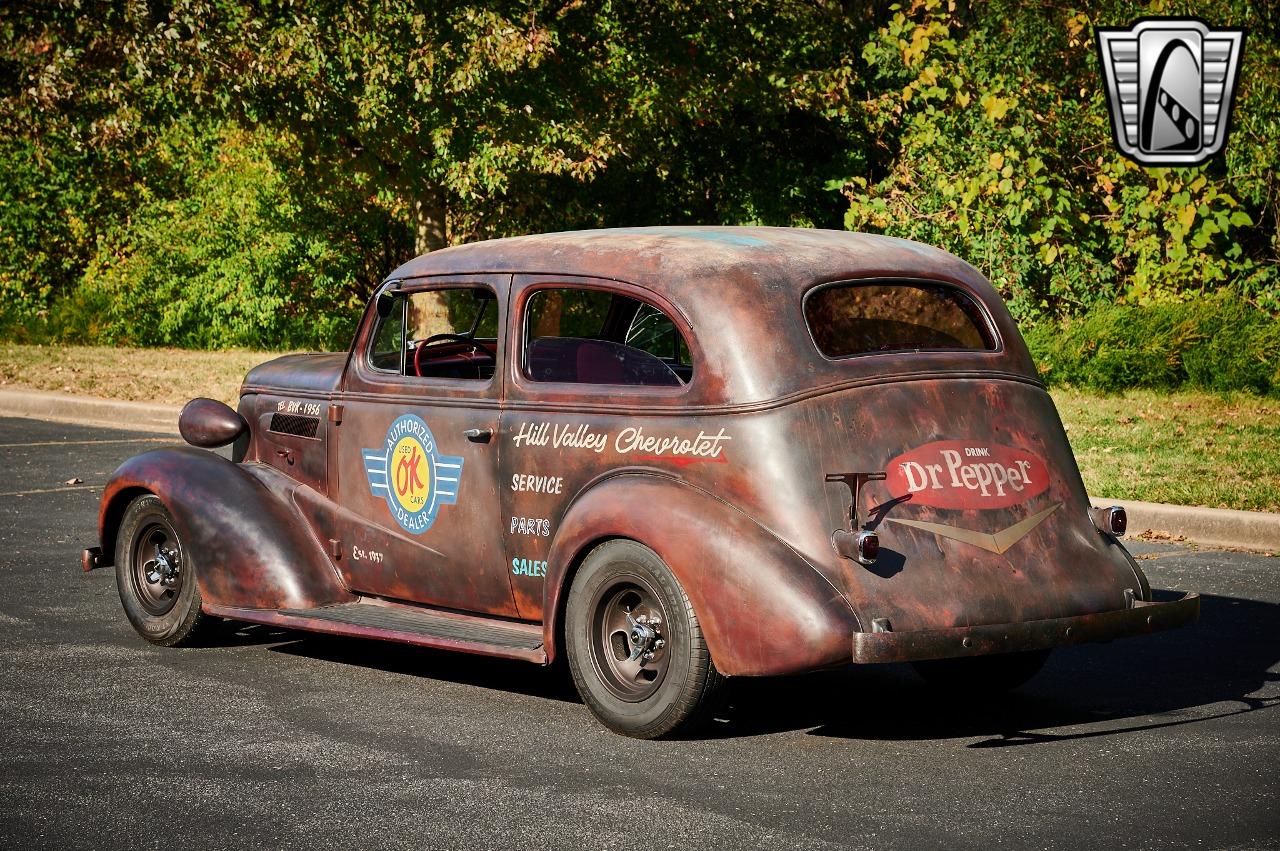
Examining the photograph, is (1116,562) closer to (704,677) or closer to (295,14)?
(704,677)

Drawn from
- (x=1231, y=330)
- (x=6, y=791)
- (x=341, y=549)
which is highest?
(x=1231, y=330)

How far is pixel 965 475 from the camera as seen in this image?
5777mm

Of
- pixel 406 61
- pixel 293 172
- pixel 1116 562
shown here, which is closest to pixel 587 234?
pixel 1116 562

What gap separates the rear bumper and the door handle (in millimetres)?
1801

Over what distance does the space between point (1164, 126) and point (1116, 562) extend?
1163cm

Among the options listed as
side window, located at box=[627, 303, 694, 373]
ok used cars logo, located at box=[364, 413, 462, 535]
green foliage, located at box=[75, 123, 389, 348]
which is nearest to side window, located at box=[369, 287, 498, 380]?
ok used cars logo, located at box=[364, 413, 462, 535]

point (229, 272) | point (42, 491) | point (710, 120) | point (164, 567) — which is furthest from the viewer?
point (229, 272)

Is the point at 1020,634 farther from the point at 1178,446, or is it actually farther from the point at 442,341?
the point at 1178,446

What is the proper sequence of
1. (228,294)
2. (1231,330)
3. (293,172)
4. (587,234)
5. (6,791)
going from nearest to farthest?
1. (6,791)
2. (587,234)
3. (1231,330)
4. (293,172)
5. (228,294)

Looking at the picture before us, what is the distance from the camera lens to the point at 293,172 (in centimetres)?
2041

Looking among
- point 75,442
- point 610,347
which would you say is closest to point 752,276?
point 610,347

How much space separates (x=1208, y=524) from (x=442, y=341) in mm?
5076

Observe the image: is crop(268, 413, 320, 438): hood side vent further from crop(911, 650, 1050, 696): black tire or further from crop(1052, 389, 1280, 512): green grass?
crop(1052, 389, 1280, 512): green grass

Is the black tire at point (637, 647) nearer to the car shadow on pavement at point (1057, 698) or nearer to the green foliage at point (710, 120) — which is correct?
the car shadow on pavement at point (1057, 698)
